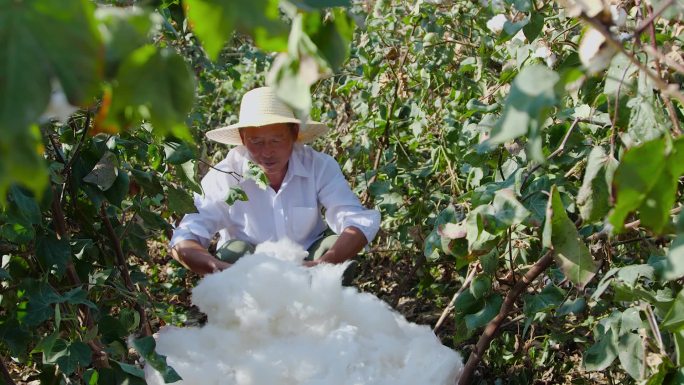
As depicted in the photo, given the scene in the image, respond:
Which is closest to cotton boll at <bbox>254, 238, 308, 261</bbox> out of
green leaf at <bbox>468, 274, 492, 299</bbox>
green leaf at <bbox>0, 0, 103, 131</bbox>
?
green leaf at <bbox>468, 274, 492, 299</bbox>

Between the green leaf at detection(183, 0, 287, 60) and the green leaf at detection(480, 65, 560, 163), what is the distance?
204 millimetres

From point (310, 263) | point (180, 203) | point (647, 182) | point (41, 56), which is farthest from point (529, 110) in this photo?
point (310, 263)

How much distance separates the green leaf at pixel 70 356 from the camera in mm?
1402

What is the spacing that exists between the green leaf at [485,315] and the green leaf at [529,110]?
1.03 m

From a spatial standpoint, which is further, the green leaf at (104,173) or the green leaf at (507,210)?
the green leaf at (104,173)

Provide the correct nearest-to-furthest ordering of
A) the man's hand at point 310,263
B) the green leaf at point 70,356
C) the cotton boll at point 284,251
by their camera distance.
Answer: the green leaf at point 70,356 < the cotton boll at point 284,251 < the man's hand at point 310,263

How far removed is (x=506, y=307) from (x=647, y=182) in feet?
3.28

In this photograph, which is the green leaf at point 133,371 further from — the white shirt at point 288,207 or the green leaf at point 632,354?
the white shirt at point 288,207

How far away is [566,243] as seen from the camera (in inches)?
48.9

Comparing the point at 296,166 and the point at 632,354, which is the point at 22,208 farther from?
the point at 296,166

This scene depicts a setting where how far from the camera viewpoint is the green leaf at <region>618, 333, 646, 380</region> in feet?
4.52

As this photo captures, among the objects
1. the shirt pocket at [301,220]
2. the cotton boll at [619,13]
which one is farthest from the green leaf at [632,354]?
the shirt pocket at [301,220]

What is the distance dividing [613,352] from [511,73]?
0.83 metres

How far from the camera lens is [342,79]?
12.7 feet
